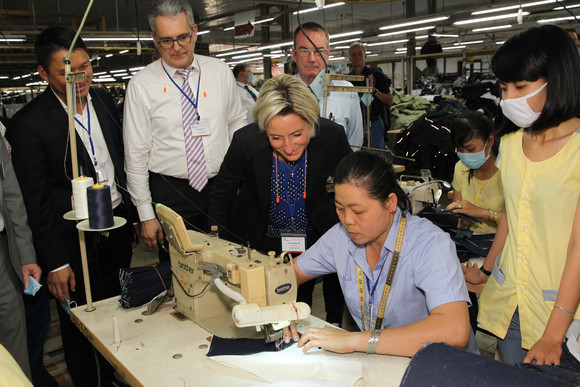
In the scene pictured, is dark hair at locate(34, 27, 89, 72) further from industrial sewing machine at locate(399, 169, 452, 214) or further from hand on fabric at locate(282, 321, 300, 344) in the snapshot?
industrial sewing machine at locate(399, 169, 452, 214)

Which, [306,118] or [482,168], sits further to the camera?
[482,168]

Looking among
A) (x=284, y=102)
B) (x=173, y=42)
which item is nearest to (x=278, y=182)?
(x=284, y=102)

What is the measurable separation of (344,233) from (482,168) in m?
1.43

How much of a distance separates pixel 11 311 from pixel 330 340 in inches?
52.4

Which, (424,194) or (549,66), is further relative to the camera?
(424,194)

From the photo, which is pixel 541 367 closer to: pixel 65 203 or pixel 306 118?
pixel 306 118

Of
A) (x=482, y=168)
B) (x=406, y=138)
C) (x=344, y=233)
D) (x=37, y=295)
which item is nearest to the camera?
(x=344, y=233)

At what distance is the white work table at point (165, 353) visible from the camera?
4.39 feet

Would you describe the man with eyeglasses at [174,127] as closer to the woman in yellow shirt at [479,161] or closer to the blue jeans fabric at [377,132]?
the woman in yellow shirt at [479,161]

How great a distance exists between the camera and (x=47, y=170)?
6.81ft

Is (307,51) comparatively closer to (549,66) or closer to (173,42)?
(173,42)

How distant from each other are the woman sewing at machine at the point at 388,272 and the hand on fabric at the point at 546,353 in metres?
0.17

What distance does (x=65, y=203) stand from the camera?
7.03ft

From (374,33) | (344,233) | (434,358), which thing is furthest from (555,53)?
(374,33)
